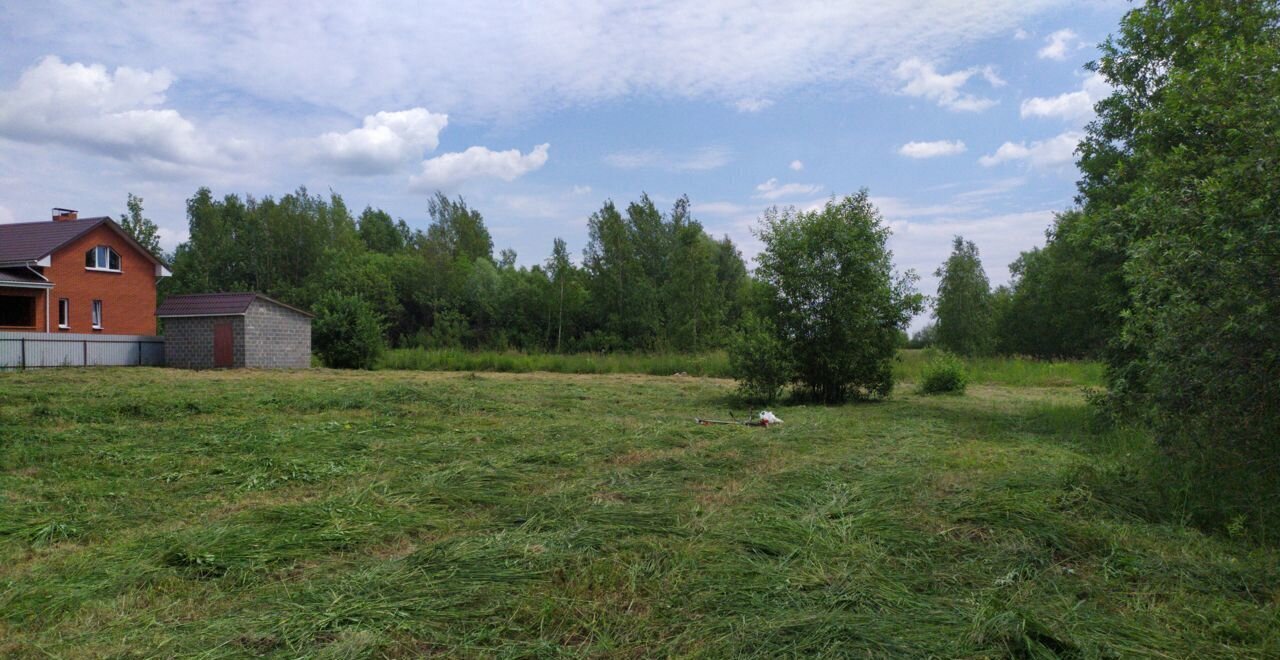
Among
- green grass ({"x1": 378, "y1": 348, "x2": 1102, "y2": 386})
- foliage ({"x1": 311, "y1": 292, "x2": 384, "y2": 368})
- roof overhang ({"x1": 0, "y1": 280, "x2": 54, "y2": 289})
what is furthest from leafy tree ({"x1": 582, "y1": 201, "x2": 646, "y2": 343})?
roof overhang ({"x1": 0, "y1": 280, "x2": 54, "y2": 289})

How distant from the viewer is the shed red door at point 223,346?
85.3 ft

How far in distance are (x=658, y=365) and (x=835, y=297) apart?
47.9 ft

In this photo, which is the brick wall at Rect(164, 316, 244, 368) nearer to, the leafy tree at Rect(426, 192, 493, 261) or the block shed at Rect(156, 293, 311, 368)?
the block shed at Rect(156, 293, 311, 368)

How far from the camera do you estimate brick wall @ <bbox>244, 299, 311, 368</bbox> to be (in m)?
26.0

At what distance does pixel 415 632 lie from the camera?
3.44 meters

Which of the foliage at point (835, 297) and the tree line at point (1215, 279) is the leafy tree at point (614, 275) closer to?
the foliage at point (835, 297)

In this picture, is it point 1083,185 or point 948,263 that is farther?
point 948,263

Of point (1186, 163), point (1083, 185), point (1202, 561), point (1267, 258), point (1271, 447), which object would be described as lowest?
point (1202, 561)

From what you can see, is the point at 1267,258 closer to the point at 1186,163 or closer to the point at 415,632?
the point at 1186,163

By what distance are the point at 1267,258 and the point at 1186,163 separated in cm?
244

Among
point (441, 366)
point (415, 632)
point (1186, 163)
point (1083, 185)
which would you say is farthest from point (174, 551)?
point (441, 366)

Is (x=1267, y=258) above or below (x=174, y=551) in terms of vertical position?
above

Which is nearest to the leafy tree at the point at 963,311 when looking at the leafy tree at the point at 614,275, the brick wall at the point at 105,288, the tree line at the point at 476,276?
the tree line at the point at 476,276

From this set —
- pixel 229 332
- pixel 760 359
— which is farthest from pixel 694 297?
pixel 760 359
